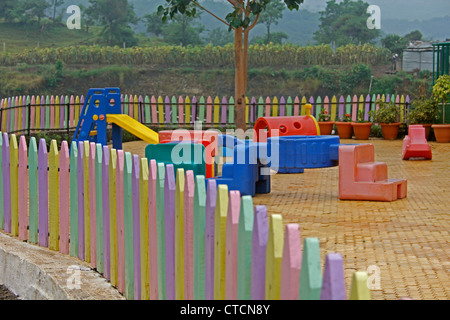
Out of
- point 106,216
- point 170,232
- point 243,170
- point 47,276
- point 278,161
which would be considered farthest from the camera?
point 278,161

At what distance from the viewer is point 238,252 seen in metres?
3.86

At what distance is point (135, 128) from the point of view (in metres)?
15.8

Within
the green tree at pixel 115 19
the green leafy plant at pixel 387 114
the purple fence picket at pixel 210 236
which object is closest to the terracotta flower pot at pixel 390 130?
the green leafy plant at pixel 387 114

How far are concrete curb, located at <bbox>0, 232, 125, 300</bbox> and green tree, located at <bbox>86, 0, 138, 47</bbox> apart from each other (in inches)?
2816

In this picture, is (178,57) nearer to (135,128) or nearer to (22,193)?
(135,128)

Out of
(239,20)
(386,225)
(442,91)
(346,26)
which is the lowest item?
(386,225)

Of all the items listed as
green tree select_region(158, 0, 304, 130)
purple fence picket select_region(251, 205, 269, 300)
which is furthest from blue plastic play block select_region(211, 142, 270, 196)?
green tree select_region(158, 0, 304, 130)

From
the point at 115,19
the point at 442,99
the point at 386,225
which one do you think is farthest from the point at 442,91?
the point at 115,19

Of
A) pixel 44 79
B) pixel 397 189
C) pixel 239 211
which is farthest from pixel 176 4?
pixel 44 79

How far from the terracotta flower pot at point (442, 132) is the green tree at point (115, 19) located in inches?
2382

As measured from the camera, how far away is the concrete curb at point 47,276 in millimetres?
5328

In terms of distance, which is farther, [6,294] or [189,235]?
[6,294]

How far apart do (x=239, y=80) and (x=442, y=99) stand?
535 centimetres

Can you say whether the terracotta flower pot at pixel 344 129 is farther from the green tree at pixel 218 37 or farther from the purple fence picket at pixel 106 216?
the green tree at pixel 218 37
